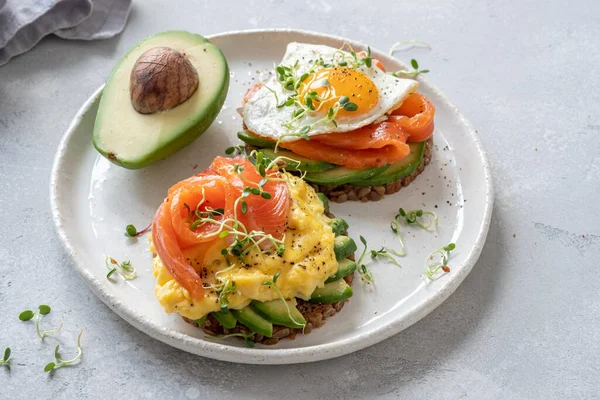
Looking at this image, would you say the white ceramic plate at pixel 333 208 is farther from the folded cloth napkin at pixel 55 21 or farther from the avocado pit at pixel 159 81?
the folded cloth napkin at pixel 55 21

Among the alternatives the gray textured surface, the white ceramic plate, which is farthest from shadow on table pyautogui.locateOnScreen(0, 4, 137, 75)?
the white ceramic plate

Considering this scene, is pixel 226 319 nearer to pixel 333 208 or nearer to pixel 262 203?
pixel 262 203

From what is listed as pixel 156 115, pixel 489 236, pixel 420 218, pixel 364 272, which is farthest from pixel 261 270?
pixel 489 236

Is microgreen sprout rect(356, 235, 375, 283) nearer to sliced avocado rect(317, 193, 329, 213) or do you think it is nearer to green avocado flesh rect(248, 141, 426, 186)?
sliced avocado rect(317, 193, 329, 213)

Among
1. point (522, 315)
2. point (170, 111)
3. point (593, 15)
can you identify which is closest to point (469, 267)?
point (522, 315)

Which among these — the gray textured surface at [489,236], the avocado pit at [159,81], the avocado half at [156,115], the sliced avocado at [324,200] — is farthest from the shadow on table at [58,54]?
the sliced avocado at [324,200]

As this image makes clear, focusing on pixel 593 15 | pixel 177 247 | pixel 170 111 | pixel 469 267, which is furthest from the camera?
pixel 593 15

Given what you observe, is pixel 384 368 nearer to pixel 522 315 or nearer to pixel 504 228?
pixel 522 315
